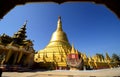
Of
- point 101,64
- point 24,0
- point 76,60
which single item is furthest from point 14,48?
point 24,0

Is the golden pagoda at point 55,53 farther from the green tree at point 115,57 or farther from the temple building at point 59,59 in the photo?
the green tree at point 115,57

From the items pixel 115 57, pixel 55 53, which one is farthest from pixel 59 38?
pixel 115 57

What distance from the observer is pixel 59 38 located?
36438mm

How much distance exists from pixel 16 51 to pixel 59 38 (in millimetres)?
14540

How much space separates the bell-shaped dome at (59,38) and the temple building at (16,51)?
8.13 m

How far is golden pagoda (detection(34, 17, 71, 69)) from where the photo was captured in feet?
91.9

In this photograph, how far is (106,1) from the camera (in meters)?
2.93

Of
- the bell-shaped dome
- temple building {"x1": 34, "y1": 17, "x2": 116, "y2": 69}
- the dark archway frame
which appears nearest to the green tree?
temple building {"x1": 34, "y1": 17, "x2": 116, "y2": 69}

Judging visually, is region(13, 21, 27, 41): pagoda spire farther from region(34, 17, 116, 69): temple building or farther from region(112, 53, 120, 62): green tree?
region(112, 53, 120, 62): green tree

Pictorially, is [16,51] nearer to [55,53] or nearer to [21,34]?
[21,34]

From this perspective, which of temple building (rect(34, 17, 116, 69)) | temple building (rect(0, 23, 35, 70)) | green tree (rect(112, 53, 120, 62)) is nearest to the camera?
temple building (rect(0, 23, 35, 70))

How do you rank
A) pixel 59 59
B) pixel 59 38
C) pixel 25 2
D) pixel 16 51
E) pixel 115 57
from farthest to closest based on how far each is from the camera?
pixel 115 57
pixel 59 38
pixel 59 59
pixel 16 51
pixel 25 2

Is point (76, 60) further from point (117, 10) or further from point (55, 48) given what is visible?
point (117, 10)

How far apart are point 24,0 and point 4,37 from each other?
76.1ft
